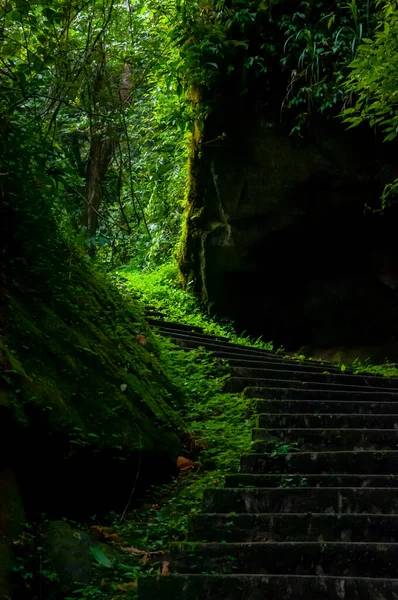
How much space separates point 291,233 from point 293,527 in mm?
6489

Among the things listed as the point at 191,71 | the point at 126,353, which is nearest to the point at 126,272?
the point at 191,71

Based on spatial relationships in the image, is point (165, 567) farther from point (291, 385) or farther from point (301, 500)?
point (291, 385)

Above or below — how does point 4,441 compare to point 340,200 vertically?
below

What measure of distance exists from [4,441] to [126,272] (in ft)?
32.9

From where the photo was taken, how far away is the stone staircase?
2832mm

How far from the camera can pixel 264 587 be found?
9.25ft

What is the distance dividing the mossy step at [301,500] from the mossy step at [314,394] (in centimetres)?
191

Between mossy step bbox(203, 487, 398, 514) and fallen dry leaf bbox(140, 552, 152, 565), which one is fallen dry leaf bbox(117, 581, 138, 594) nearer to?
fallen dry leaf bbox(140, 552, 152, 565)

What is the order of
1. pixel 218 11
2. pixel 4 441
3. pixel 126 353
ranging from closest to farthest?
1. pixel 4 441
2. pixel 126 353
3. pixel 218 11

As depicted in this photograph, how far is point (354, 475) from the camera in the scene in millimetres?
3840

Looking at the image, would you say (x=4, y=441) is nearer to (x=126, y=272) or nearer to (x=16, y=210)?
(x=16, y=210)

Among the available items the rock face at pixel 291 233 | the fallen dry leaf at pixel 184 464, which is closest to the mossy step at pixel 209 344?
the rock face at pixel 291 233

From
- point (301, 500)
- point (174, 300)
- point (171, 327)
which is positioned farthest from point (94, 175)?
point (301, 500)

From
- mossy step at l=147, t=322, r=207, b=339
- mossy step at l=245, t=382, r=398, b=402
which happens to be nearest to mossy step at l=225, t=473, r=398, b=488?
mossy step at l=245, t=382, r=398, b=402
